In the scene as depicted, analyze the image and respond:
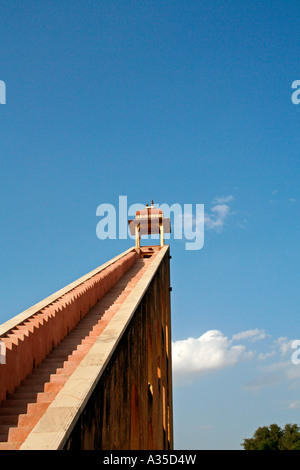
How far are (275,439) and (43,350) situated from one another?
3324 centimetres

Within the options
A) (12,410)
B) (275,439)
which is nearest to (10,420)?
(12,410)

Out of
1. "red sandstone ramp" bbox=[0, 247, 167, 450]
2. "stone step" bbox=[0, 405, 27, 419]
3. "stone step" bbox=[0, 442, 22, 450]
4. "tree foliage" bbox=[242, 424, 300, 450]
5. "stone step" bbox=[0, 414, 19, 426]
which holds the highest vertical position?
"red sandstone ramp" bbox=[0, 247, 167, 450]

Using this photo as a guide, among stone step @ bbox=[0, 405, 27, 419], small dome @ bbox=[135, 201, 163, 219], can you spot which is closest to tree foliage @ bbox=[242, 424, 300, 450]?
small dome @ bbox=[135, 201, 163, 219]

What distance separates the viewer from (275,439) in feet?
107

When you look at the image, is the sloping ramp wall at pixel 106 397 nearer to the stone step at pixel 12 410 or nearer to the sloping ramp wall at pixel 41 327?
the stone step at pixel 12 410

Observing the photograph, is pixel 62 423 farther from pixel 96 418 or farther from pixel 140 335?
pixel 140 335

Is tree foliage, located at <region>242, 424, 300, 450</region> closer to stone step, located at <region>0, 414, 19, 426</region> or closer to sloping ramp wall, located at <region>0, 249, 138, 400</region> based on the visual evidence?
sloping ramp wall, located at <region>0, 249, 138, 400</region>

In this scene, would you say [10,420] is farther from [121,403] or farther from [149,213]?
[149,213]

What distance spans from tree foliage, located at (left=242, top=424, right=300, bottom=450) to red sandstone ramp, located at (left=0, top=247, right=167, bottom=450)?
1157 inches

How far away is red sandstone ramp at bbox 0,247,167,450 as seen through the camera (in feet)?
11.4

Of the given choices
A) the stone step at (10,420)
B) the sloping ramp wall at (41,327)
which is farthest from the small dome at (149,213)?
the stone step at (10,420)

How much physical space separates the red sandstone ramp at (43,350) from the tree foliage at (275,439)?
1157 inches
